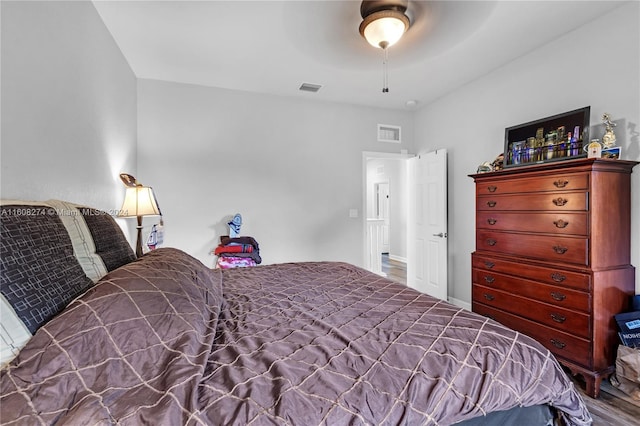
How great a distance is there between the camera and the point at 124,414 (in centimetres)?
70

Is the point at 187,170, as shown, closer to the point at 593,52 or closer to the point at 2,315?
the point at 2,315

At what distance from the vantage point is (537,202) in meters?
2.40

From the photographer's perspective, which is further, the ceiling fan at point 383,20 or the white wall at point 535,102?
the white wall at point 535,102

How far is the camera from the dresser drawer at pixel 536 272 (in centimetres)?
209

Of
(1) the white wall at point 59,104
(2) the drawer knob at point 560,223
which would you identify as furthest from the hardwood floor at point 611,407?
(1) the white wall at point 59,104

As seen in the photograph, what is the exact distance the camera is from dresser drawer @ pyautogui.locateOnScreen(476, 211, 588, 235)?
7.00 feet

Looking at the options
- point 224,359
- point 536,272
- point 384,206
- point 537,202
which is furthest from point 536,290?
point 384,206

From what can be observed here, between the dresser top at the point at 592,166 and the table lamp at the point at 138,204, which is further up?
the dresser top at the point at 592,166

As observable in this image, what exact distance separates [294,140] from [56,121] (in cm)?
265

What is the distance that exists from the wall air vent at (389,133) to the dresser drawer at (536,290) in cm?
229

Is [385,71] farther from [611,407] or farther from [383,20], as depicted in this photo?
[611,407]

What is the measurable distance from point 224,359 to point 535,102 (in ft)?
11.2

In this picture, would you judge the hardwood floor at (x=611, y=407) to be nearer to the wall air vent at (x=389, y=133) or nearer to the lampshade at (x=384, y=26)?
the lampshade at (x=384, y=26)

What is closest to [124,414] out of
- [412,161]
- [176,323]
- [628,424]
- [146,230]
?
[176,323]
